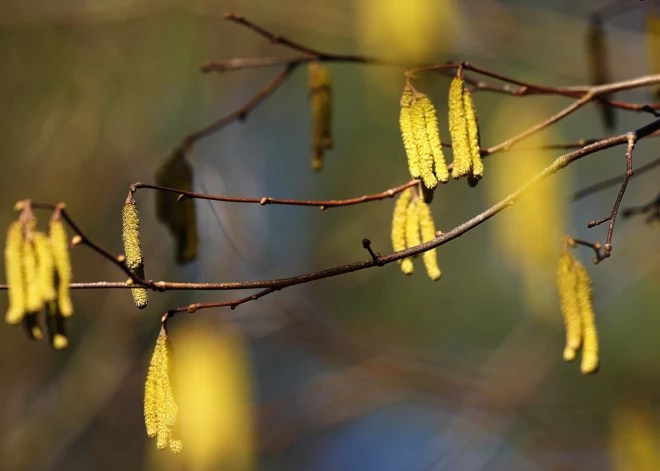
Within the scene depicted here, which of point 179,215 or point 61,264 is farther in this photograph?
point 179,215

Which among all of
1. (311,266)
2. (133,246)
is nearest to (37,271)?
(133,246)

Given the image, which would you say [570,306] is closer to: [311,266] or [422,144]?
[422,144]

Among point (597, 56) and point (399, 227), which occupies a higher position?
point (597, 56)

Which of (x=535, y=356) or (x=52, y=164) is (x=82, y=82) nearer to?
(x=52, y=164)

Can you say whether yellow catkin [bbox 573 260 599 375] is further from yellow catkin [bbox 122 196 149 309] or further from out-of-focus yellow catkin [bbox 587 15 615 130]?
yellow catkin [bbox 122 196 149 309]

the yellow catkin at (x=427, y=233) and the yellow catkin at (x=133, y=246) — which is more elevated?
the yellow catkin at (x=133, y=246)

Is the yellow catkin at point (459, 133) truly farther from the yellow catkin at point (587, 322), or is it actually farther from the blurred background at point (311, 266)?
the blurred background at point (311, 266)

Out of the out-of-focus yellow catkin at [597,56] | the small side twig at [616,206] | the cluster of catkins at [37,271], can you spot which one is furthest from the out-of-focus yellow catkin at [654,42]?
the cluster of catkins at [37,271]
